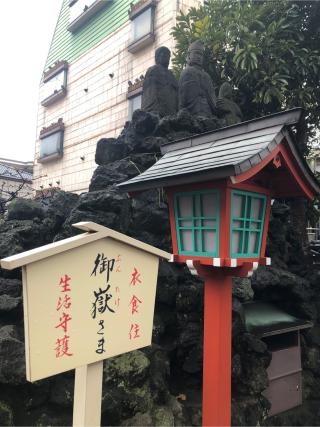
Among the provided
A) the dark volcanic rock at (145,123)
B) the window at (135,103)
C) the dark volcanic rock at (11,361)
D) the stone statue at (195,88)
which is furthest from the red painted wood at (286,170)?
the window at (135,103)

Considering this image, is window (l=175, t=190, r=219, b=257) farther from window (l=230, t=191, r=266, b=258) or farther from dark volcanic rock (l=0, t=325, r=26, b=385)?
dark volcanic rock (l=0, t=325, r=26, b=385)

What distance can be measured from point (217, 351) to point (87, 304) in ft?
7.57

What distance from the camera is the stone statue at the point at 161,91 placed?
9.83 metres

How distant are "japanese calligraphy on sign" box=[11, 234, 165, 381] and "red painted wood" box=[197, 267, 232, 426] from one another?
144 cm

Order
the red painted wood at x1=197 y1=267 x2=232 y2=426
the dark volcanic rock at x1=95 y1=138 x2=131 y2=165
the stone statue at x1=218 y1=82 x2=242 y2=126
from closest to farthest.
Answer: the red painted wood at x1=197 y1=267 x2=232 y2=426 → the dark volcanic rock at x1=95 y1=138 x2=131 y2=165 → the stone statue at x1=218 y1=82 x2=242 y2=126

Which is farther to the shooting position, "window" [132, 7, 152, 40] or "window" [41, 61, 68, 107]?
"window" [41, 61, 68, 107]

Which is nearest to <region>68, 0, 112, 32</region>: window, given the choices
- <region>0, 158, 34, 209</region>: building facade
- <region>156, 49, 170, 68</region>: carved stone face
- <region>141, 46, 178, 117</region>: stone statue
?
<region>0, 158, 34, 209</region>: building facade

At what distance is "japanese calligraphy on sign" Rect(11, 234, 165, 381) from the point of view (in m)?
2.35

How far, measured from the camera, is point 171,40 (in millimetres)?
15109

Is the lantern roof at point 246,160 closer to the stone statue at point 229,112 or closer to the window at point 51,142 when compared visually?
the stone statue at point 229,112

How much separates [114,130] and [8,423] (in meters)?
16.1

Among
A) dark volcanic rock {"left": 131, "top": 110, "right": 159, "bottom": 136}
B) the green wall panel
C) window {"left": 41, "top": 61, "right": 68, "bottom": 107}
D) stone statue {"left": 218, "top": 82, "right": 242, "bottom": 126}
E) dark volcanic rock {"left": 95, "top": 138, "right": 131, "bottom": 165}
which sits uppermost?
the green wall panel

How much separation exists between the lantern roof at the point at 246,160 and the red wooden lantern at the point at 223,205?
1 cm

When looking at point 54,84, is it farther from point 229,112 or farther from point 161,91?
point 229,112
